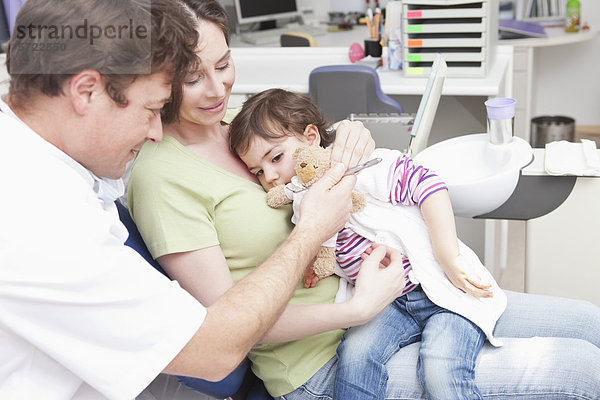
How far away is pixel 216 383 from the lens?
1.17m

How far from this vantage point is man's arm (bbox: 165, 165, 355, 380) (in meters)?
0.88

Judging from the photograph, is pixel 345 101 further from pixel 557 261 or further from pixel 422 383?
pixel 422 383

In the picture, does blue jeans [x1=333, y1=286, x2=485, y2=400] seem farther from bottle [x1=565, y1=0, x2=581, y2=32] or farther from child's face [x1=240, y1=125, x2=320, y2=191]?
bottle [x1=565, y1=0, x2=581, y2=32]

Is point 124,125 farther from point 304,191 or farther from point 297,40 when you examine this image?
point 297,40

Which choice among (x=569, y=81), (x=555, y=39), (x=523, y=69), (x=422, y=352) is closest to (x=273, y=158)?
(x=422, y=352)

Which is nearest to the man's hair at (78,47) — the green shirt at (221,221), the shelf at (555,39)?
the green shirt at (221,221)

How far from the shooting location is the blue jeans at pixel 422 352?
115 centimetres

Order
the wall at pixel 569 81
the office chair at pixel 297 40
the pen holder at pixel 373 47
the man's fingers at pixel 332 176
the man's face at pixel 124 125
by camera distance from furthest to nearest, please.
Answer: the wall at pixel 569 81
the office chair at pixel 297 40
the pen holder at pixel 373 47
the man's fingers at pixel 332 176
the man's face at pixel 124 125

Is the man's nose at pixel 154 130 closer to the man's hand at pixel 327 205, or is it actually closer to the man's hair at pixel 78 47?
the man's hair at pixel 78 47

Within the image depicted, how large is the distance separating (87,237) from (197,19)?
604 millimetres

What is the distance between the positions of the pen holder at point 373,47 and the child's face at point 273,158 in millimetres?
1852

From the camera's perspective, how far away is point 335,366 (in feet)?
4.11

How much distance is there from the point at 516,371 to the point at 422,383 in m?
0.17

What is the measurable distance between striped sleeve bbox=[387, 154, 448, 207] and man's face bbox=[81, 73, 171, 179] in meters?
0.52
